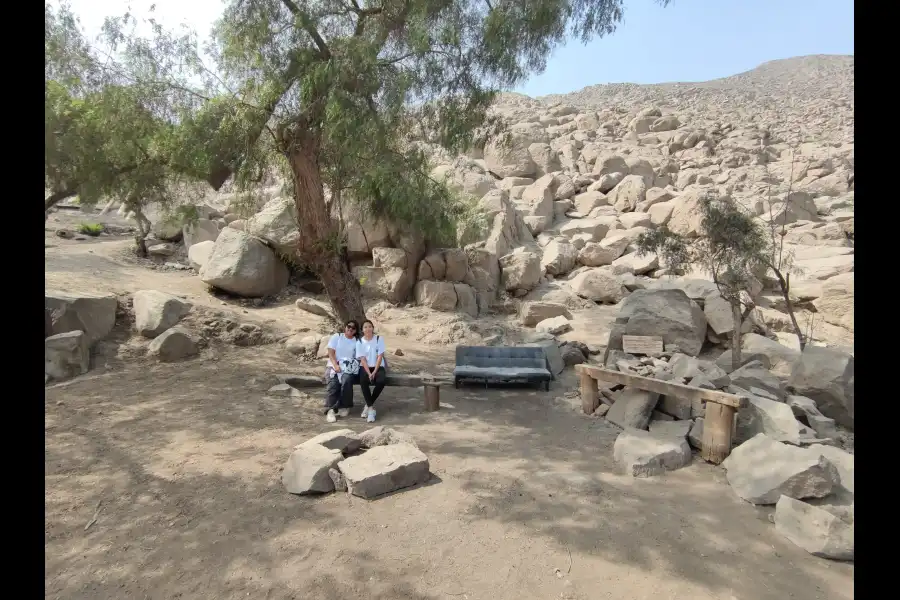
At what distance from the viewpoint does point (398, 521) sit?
12.7 ft

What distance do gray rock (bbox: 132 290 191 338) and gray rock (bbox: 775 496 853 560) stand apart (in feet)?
29.4

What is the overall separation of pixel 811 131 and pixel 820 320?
88.2 ft

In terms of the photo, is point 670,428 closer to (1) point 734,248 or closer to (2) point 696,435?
(2) point 696,435

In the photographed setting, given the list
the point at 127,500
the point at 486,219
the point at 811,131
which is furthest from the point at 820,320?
the point at 811,131

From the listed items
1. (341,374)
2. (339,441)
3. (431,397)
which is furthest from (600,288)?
(339,441)

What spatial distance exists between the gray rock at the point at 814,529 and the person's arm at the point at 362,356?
4.39 meters

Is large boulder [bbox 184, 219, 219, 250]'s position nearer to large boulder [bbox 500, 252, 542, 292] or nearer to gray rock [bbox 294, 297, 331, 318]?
gray rock [bbox 294, 297, 331, 318]

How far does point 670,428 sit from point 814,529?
6.67 ft

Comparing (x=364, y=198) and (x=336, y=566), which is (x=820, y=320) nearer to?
(x=364, y=198)

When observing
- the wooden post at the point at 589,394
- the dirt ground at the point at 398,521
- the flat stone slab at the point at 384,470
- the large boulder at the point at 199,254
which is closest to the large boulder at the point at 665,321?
the wooden post at the point at 589,394

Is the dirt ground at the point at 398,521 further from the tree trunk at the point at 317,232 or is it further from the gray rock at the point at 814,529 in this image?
the tree trunk at the point at 317,232

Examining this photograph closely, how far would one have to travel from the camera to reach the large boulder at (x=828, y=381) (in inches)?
239

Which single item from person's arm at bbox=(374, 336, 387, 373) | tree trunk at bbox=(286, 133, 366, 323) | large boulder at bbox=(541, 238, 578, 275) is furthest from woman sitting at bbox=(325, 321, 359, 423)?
large boulder at bbox=(541, 238, 578, 275)
